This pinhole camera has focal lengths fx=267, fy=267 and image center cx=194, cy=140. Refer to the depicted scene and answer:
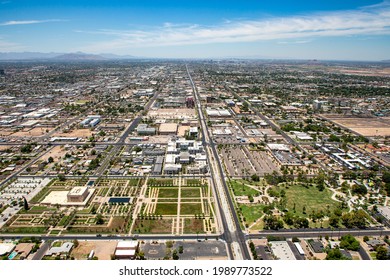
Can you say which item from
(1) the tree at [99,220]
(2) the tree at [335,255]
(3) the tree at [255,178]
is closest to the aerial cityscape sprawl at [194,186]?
(1) the tree at [99,220]

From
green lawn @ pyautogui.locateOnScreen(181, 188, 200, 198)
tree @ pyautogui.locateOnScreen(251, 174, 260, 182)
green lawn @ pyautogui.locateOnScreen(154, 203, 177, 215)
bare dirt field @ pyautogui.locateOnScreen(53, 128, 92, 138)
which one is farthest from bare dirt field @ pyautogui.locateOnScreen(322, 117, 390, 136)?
bare dirt field @ pyautogui.locateOnScreen(53, 128, 92, 138)

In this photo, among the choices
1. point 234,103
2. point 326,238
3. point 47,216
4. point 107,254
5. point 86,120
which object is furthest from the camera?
point 234,103

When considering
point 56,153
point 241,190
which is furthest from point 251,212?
point 56,153

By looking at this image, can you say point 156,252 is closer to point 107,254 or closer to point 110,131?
point 107,254

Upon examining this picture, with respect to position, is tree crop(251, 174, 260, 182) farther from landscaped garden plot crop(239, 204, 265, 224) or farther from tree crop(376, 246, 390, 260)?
tree crop(376, 246, 390, 260)

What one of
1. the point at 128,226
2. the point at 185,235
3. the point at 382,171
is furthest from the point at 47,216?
the point at 382,171

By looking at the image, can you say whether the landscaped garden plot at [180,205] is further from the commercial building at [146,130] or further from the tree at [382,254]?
the commercial building at [146,130]
